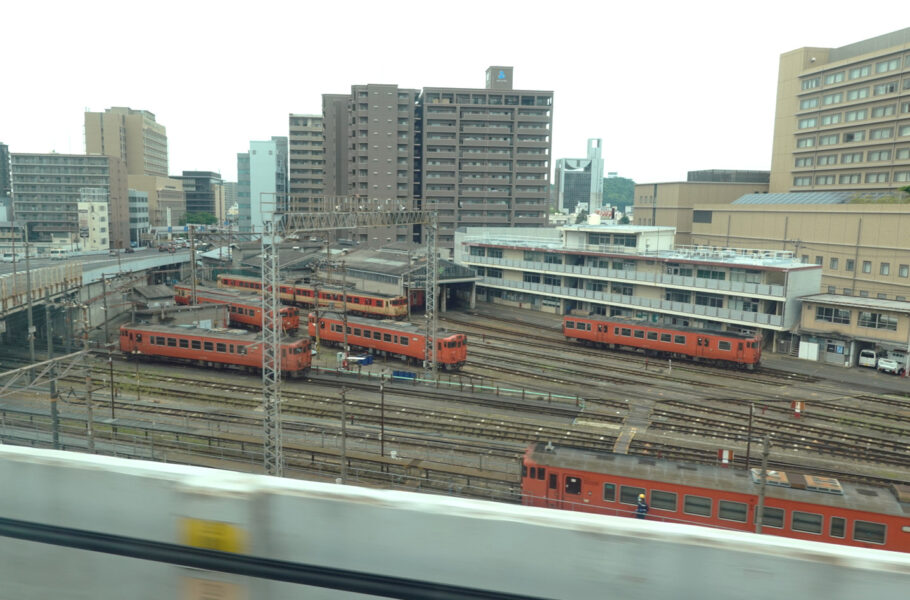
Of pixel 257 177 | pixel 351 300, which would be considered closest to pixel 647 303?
pixel 351 300

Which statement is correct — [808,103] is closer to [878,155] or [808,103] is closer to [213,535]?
[878,155]

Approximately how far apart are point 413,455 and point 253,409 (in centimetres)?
943

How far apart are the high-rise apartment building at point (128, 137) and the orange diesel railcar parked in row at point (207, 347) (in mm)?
99903

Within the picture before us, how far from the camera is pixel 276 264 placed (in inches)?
863

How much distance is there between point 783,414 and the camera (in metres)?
29.9

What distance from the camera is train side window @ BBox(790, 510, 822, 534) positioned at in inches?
619

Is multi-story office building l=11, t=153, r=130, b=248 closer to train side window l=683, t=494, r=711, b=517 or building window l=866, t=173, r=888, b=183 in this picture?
building window l=866, t=173, r=888, b=183

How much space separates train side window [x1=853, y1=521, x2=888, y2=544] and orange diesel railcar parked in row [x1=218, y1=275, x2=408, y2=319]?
34.7 meters

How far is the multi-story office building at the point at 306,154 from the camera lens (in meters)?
109

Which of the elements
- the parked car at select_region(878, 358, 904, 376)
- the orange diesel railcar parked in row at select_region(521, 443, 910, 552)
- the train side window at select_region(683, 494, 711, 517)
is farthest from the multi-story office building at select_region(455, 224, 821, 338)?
the train side window at select_region(683, 494, 711, 517)

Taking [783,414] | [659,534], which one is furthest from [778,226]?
[659,534]

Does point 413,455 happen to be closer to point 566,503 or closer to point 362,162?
point 566,503

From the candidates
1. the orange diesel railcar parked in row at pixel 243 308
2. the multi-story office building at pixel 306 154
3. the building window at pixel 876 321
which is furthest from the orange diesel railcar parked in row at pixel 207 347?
the multi-story office building at pixel 306 154

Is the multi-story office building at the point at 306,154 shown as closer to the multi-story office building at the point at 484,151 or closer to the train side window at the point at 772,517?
the multi-story office building at the point at 484,151
